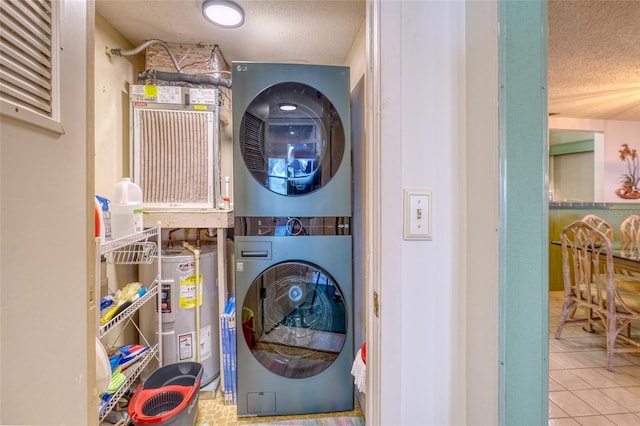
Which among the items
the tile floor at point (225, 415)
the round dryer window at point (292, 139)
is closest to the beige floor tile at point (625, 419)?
the tile floor at point (225, 415)

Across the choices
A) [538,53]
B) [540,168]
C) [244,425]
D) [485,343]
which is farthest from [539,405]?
[244,425]

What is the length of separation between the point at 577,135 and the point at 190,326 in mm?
5498

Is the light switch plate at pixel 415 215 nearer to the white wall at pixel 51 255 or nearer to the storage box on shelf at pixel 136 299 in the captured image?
the white wall at pixel 51 255

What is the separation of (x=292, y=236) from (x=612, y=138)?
5.03m

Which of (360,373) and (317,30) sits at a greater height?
(317,30)

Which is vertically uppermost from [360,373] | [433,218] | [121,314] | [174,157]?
[174,157]

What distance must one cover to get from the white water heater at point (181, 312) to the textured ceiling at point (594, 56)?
8.92ft

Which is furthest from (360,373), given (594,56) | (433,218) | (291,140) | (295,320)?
(594,56)

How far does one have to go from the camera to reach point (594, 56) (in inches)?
88.0

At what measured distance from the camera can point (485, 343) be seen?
0.69 metres

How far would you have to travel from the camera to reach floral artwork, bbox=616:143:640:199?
3992 mm

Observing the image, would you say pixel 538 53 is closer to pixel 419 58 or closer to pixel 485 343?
pixel 419 58

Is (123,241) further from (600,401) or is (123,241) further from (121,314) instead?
(600,401)

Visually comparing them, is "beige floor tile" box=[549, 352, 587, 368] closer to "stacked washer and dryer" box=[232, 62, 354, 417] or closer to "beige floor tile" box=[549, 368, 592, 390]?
"beige floor tile" box=[549, 368, 592, 390]
